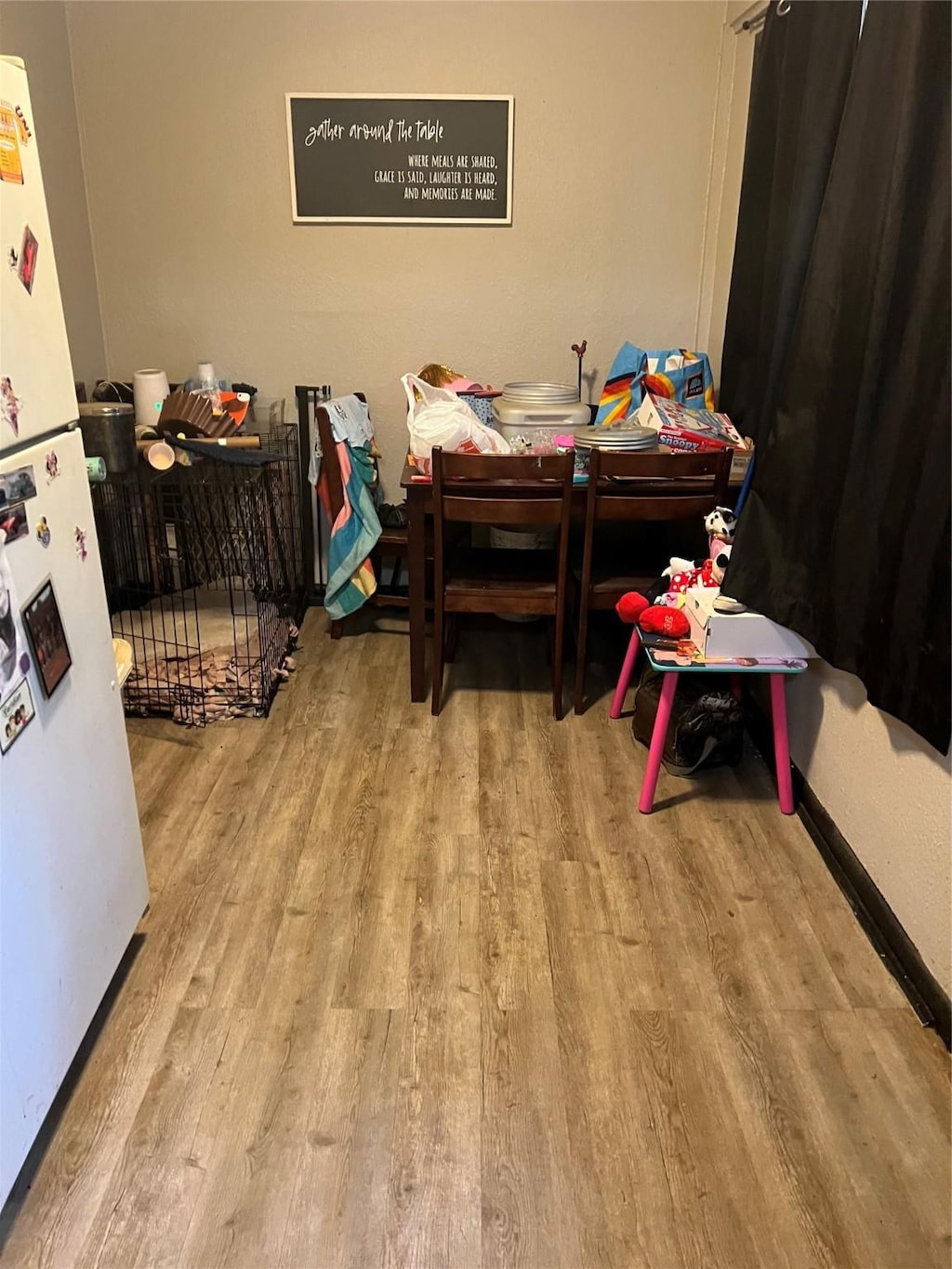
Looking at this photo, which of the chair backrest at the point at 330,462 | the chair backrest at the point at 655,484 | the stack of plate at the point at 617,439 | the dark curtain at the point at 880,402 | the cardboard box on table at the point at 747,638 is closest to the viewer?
the dark curtain at the point at 880,402

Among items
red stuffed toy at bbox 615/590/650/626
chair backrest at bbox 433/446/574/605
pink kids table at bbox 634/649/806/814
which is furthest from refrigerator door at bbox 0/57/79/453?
red stuffed toy at bbox 615/590/650/626

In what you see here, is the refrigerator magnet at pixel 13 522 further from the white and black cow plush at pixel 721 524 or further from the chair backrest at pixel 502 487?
the white and black cow plush at pixel 721 524

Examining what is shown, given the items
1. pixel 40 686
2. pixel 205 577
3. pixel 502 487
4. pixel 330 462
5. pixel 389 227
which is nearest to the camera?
pixel 40 686

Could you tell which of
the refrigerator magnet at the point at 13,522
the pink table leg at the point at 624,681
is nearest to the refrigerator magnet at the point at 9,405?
the refrigerator magnet at the point at 13,522

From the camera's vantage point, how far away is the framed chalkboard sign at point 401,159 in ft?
9.75

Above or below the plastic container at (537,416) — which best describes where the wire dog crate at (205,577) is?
below

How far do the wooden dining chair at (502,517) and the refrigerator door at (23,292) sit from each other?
1219 mm

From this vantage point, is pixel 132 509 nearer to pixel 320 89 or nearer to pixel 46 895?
pixel 320 89

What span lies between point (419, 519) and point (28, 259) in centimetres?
144

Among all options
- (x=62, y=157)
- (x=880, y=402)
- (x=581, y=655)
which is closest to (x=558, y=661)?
(x=581, y=655)

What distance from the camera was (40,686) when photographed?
128 centimetres

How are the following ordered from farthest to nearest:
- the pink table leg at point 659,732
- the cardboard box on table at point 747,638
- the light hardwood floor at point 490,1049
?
the pink table leg at point 659,732
the cardboard box on table at point 747,638
the light hardwood floor at point 490,1049

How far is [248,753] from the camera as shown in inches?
97.3

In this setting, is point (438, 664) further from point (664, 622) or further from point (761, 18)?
point (761, 18)
